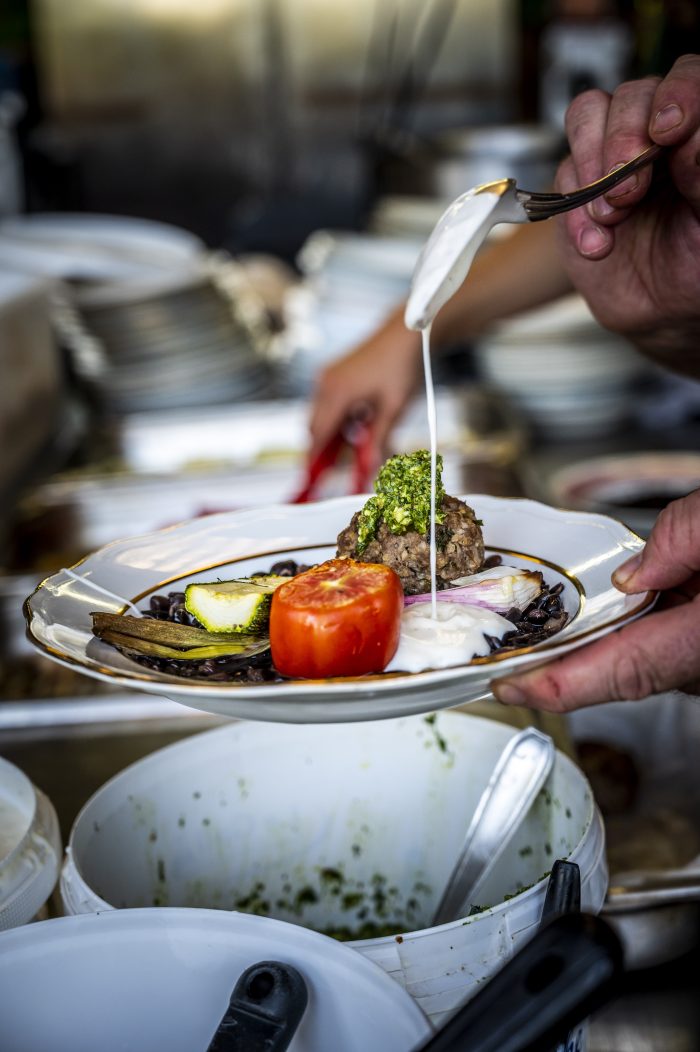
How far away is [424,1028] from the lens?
2.61 feet

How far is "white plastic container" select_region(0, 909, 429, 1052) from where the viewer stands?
0.86 m

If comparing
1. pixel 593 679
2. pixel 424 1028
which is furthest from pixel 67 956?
pixel 593 679

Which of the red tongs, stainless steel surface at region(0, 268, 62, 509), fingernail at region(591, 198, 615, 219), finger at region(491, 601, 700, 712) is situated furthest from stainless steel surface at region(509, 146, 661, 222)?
stainless steel surface at region(0, 268, 62, 509)

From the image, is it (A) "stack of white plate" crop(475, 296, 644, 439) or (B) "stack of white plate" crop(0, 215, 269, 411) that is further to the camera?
(B) "stack of white plate" crop(0, 215, 269, 411)

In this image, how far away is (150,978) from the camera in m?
0.92

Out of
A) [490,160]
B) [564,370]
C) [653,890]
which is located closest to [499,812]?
[653,890]

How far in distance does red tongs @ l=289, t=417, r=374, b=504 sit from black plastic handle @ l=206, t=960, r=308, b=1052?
1244mm

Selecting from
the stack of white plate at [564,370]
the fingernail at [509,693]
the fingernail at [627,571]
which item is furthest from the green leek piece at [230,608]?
the stack of white plate at [564,370]

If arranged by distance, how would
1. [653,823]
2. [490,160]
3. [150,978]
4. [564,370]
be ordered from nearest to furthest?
[150,978] < [653,823] < [564,370] < [490,160]

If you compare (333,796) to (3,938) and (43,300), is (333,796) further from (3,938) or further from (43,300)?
(43,300)

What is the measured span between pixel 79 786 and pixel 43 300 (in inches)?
69.7

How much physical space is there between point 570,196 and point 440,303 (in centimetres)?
20

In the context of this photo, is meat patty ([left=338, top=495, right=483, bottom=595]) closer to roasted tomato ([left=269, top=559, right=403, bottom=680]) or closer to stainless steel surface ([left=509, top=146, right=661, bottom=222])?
roasted tomato ([left=269, top=559, right=403, bottom=680])

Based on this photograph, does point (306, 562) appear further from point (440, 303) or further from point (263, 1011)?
point (263, 1011)
